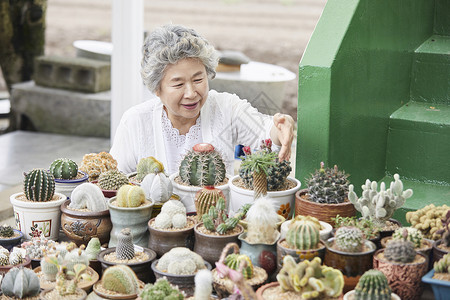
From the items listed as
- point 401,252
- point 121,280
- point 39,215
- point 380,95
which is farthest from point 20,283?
point 380,95

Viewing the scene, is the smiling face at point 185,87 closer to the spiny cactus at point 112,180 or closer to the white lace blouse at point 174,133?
the white lace blouse at point 174,133

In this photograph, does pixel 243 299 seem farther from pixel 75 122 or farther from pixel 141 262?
pixel 75 122

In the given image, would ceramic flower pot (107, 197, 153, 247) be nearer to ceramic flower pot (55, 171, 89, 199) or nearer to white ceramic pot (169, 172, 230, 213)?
white ceramic pot (169, 172, 230, 213)

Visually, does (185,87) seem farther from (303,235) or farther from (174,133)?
(303,235)

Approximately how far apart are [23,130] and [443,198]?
23.7ft

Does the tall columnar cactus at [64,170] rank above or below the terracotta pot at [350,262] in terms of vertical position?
above

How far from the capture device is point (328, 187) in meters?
2.46

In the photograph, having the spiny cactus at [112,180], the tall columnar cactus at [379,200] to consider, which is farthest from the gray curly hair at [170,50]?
the tall columnar cactus at [379,200]

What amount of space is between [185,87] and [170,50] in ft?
0.66

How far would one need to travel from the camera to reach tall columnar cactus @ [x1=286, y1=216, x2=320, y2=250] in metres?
2.15

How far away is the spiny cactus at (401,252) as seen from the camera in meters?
2.09

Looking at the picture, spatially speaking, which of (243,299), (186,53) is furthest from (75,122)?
(243,299)

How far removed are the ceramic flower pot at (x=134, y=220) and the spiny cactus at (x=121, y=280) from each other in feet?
0.84

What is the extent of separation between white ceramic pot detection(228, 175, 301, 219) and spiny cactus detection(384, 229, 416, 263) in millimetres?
541
